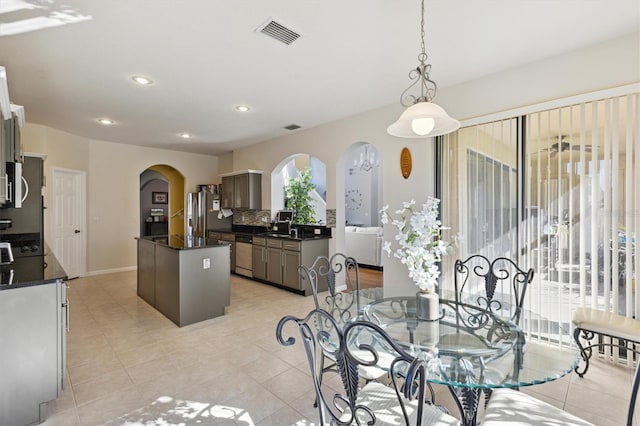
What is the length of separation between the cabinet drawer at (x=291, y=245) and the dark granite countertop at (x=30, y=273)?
2904mm

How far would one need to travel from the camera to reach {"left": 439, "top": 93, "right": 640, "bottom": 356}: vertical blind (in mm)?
2516

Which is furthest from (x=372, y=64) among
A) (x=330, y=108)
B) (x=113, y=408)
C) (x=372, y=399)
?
(x=113, y=408)

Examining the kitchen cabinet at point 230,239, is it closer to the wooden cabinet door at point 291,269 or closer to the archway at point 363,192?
the wooden cabinet door at point 291,269

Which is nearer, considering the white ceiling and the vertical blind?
the white ceiling

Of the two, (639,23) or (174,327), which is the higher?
(639,23)

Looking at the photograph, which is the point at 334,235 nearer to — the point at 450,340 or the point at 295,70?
the point at 295,70

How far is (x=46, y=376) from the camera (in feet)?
6.32

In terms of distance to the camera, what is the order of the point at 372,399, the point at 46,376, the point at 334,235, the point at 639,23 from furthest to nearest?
1. the point at 334,235
2. the point at 639,23
3. the point at 46,376
4. the point at 372,399

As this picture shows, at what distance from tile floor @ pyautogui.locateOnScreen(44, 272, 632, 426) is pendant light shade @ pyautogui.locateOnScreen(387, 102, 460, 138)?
1.86 metres

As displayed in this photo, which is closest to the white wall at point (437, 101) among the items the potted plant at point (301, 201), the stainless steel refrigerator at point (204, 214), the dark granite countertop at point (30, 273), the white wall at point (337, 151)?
the white wall at point (337, 151)

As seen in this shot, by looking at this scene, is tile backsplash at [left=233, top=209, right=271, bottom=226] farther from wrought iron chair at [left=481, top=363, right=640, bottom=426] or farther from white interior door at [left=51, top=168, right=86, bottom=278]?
wrought iron chair at [left=481, top=363, right=640, bottom=426]

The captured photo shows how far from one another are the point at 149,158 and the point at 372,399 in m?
7.14

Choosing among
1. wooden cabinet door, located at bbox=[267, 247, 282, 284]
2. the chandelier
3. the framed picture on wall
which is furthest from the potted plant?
the framed picture on wall

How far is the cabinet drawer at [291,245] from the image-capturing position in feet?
15.6
